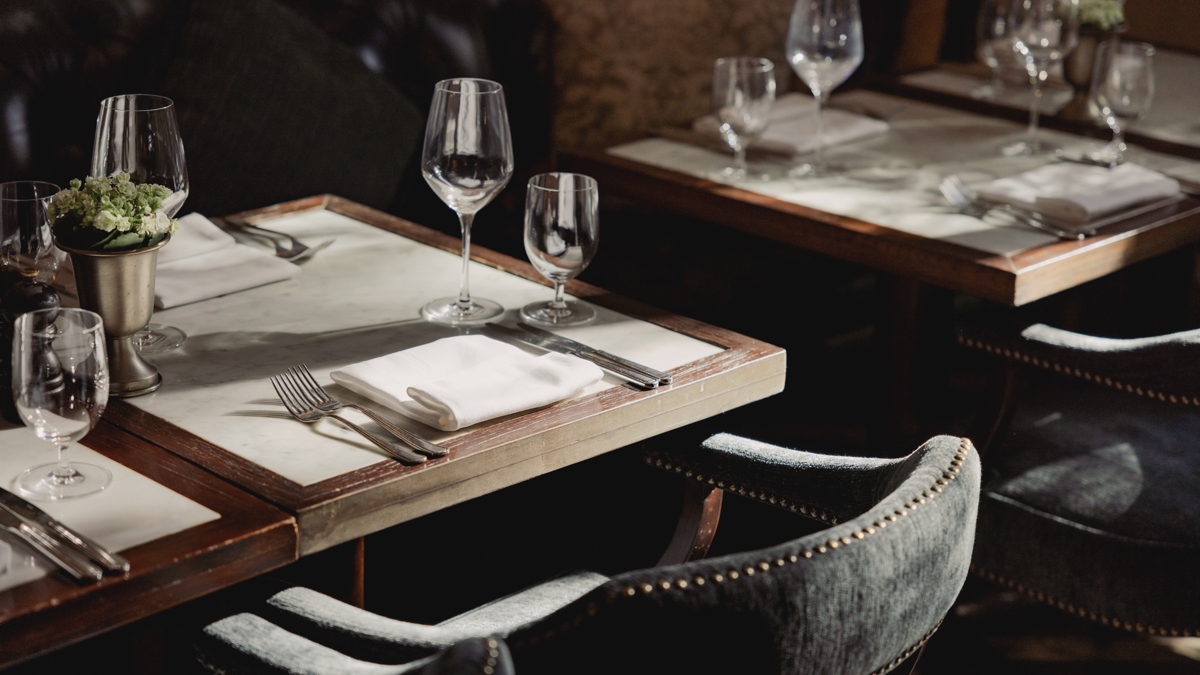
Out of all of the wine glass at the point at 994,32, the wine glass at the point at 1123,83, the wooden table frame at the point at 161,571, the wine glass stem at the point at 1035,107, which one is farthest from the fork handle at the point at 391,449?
the wine glass at the point at 994,32

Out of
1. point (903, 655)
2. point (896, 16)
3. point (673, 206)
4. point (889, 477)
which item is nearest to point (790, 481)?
point (889, 477)

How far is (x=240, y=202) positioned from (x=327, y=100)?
28 centimetres

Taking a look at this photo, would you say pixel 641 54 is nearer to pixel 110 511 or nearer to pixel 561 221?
pixel 561 221

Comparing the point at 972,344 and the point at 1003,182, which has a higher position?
the point at 1003,182

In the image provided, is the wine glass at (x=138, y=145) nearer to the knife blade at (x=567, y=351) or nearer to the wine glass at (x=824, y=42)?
the knife blade at (x=567, y=351)

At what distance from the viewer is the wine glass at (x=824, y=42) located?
2.24 m

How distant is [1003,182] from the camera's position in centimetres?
207

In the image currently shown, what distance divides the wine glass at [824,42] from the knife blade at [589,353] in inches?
35.4

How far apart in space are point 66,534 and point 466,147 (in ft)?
2.31

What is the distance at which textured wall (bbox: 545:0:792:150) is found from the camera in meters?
2.93

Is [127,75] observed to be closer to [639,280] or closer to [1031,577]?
[639,280]

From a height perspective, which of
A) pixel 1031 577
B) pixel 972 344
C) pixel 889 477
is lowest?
pixel 1031 577

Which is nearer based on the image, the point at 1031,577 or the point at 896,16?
the point at 1031,577

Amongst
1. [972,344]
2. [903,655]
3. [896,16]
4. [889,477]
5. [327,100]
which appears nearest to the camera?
[903,655]
